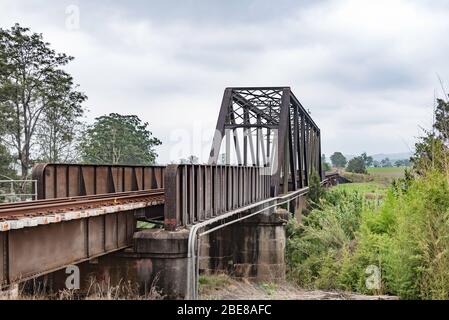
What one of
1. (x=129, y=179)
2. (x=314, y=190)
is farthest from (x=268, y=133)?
(x=129, y=179)

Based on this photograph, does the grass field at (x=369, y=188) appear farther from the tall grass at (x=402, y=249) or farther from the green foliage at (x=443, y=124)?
the green foliage at (x=443, y=124)

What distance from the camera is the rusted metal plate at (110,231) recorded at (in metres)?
12.3

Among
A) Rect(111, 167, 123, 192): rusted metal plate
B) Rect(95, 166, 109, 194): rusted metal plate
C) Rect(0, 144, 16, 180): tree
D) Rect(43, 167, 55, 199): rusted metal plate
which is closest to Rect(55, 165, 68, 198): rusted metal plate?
Rect(43, 167, 55, 199): rusted metal plate

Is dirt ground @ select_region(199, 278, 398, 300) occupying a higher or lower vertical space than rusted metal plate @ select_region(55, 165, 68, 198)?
lower

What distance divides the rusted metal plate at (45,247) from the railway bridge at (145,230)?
2 cm

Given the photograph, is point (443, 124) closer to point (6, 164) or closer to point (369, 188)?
point (6, 164)

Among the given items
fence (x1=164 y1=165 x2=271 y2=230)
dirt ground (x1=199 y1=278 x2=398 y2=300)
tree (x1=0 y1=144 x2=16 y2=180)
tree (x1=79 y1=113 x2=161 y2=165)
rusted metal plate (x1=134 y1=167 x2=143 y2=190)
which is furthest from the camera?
tree (x1=79 y1=113 x2=161 y2=165)

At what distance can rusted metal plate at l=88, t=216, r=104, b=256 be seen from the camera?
11.6 meters

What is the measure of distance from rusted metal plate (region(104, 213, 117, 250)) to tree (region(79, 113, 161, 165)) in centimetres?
4907

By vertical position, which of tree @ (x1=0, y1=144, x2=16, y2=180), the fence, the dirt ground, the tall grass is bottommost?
the dirt ground

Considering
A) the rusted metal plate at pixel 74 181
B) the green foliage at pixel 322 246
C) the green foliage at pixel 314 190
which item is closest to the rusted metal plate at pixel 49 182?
the rusted metal plate at pixel 74 181

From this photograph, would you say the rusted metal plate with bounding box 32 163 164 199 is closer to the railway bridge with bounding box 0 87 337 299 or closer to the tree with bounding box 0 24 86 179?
the railway bridge with bounding box 0 87 337 299

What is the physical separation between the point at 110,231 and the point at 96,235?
2.15 ft
